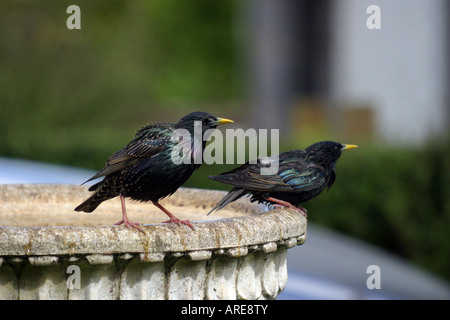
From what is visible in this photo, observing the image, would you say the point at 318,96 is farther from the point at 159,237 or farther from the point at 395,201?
the point at 159,237

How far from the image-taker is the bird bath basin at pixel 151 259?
2.69 meters

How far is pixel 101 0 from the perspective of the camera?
15453 mm

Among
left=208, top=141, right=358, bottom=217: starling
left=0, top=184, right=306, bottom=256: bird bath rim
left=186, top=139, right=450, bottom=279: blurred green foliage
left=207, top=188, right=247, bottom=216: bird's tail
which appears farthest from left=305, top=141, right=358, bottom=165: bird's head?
left=186, top=139, right=450, bottom=279: blurred green foliage

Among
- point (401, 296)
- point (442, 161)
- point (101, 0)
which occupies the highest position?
point (101, 0)

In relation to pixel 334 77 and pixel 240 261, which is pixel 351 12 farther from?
pixel 240 261

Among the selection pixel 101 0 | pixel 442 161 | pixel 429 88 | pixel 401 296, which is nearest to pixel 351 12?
pixel 429 88

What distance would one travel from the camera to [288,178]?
3736mm

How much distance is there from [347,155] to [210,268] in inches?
255

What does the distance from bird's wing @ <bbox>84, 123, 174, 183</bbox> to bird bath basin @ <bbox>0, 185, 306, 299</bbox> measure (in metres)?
0.39

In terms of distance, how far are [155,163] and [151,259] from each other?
1.67ft

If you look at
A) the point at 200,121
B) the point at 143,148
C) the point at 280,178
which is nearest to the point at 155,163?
the point at 143,148

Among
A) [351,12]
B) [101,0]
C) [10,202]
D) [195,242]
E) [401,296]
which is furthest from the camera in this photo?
[101,0]

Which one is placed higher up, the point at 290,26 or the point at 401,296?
the point at 290,26

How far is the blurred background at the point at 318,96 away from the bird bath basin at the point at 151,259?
586cm
